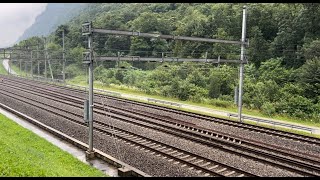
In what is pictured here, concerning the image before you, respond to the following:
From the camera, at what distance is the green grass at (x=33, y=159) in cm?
1140

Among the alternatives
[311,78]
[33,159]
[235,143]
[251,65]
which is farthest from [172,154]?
[251,65]

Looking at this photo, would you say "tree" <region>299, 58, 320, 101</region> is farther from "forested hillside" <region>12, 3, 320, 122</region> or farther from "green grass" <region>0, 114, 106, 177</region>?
"green grass" <region>0, 114, 106, 177</region>

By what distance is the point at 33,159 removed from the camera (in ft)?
46.5

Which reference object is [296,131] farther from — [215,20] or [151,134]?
[215,20]

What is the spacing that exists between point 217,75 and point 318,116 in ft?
55.6

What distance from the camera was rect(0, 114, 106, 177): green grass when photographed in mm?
11398

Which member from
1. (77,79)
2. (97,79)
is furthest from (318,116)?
(77,79)

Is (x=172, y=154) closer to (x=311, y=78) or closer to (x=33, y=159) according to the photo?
(x=33, y=159)

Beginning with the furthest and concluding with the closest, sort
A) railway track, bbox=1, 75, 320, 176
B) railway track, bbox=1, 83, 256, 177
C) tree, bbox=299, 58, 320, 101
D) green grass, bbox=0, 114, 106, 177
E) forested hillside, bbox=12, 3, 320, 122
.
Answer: tree, bbox=299, 58, 320, 101 < forested hillside, bbox=12, 3, 320, 122 < railway track, bbox=1, 75, 320, 176 < railway track, bbox=1, 83, 256, 177 < green grass, bbox=0, 114, 106, 177

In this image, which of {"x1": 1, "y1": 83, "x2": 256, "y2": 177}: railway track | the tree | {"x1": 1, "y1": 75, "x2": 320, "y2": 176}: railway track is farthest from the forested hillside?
{"x1": 1, "y1": 83, "x2": 256, "y2": 177}: railway track

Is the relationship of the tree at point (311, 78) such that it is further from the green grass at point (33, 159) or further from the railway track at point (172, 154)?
the green grass at point (33, 159)

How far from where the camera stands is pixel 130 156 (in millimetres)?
16531

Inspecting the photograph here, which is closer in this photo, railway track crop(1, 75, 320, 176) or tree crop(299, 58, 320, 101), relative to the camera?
railway track crop(1, 75, 320, 176)

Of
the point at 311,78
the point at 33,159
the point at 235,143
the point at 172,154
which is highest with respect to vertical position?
the point at 311,78
